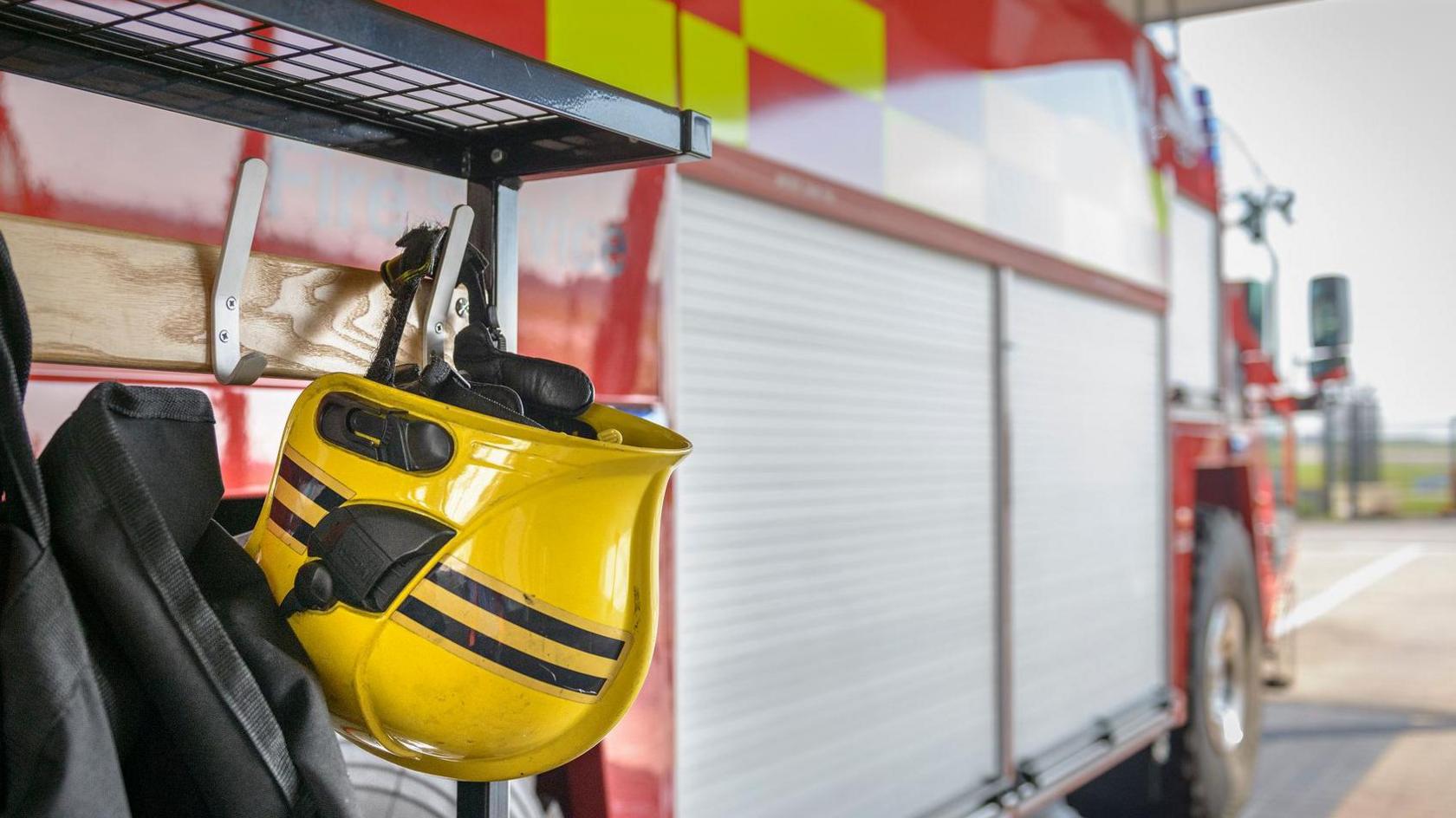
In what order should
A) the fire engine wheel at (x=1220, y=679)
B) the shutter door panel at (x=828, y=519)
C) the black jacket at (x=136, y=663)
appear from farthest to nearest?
the fire engine wheel at (x=1220, y=679) < the shutter door panel at (x=828, y=519) < the black jacket at (x=136, y=663)

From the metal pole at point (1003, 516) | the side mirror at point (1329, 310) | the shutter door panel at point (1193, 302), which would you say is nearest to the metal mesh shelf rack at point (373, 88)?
the metal pole at point (1003, 516)

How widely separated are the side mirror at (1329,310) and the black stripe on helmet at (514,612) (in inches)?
203

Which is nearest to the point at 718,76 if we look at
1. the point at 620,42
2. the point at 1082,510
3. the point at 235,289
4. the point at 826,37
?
the point at 620,42

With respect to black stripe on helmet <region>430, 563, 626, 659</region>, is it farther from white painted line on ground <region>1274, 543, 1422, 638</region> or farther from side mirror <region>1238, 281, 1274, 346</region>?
white painted line on ground <region>1274, 543, 1422, 638</region>

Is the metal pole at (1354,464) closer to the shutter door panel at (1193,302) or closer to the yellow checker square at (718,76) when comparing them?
the shutter door panel at (1193,302)

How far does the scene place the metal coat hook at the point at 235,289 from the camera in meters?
1.39

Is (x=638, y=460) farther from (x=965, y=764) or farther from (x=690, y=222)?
(x=965, y=764)

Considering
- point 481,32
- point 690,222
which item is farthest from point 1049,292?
point 481,32

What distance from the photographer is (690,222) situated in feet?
7.59

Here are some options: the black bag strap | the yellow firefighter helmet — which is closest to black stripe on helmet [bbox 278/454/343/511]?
the yellow firefighter helmet

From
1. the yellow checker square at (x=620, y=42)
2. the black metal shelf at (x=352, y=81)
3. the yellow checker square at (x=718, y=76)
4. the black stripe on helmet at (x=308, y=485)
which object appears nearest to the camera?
the black metal shelf at (x=352, y=81)

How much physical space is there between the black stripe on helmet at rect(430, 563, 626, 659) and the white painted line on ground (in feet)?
25.7

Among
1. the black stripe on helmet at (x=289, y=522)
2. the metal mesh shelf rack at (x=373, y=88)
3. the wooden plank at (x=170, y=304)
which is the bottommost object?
the black stripe on helmet at (x=289, y=522)

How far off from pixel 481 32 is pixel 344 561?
0.79 m
